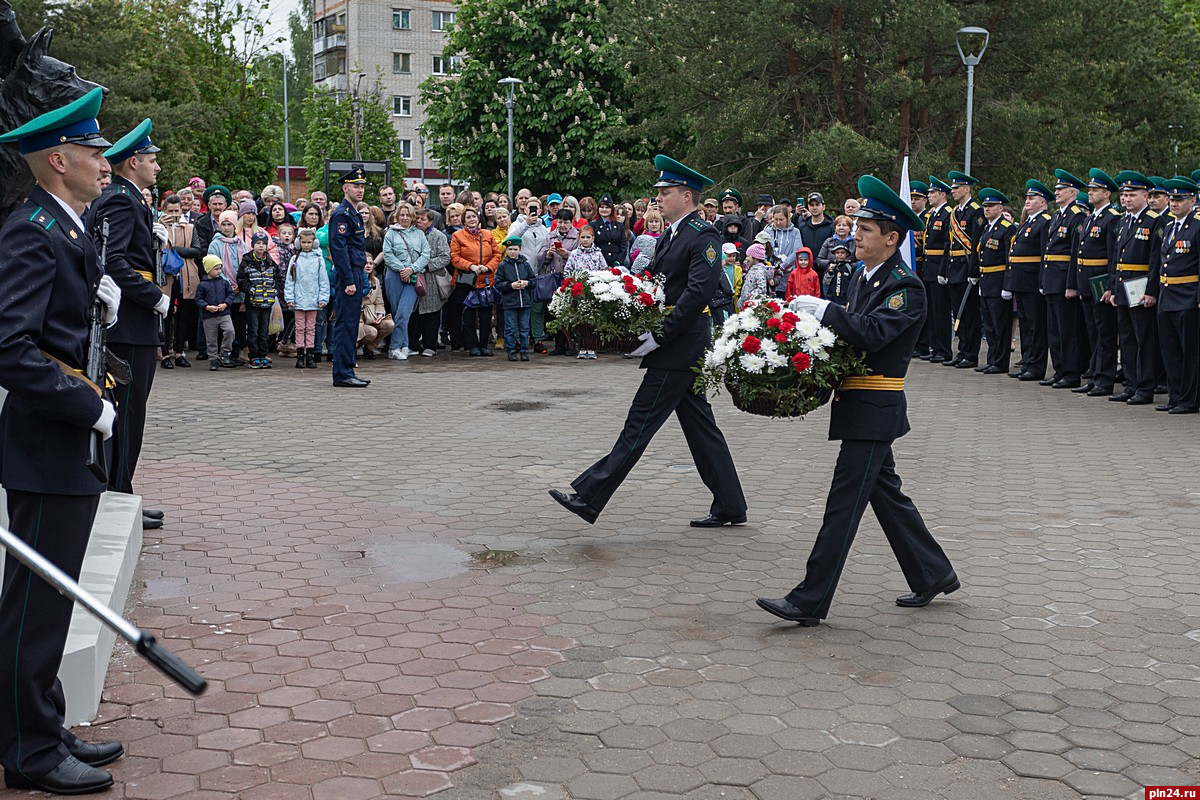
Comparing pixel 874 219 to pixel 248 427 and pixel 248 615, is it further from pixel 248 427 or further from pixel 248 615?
pixel 248 427

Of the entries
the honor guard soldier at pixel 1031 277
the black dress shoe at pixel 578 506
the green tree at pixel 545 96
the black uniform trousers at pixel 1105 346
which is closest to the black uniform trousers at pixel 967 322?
the honor guard soldier at pixel 1031 277

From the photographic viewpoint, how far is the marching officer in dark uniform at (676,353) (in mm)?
7527

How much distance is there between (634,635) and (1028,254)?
1164cm

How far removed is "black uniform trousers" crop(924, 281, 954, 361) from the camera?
18094 mm

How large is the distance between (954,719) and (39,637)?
10.9 feet

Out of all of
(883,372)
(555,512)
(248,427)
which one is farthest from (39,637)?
(248,427)

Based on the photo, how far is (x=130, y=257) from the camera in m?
7.32

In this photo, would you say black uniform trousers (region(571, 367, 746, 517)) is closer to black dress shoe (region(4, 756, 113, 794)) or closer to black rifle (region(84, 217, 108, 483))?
black rifle (region(84, 217, 108, 483))

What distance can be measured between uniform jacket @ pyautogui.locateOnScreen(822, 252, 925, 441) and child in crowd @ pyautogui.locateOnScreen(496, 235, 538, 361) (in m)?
11.1

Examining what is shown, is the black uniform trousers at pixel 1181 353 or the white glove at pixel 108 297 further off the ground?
the white glove at pixel 108 297

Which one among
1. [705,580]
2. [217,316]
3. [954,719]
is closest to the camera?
[954,719]

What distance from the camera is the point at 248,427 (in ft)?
37.3

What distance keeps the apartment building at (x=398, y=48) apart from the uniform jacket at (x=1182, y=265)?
233 ft

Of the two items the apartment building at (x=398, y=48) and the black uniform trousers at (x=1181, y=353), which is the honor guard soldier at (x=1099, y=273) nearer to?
the black uniform trousers at (x=1181, y=353)
